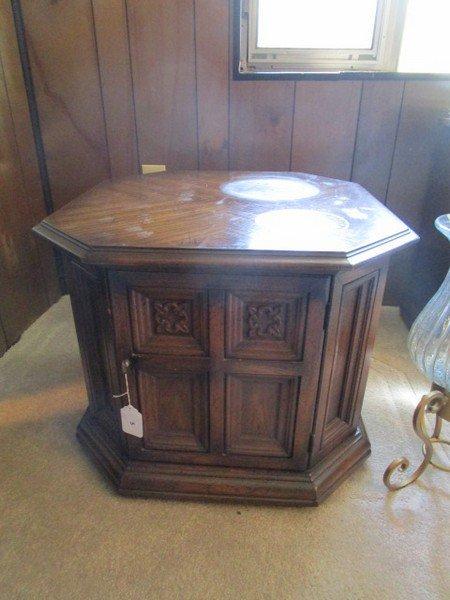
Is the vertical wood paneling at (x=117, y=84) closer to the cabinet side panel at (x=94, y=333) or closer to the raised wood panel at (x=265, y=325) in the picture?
the cabinet side panel at (x=94, y=333)

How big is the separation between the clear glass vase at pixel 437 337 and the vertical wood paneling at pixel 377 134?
2.48 ft

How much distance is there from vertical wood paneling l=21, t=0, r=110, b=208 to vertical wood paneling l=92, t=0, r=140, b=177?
3cm

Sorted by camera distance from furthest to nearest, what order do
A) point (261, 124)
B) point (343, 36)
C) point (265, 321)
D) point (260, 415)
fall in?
point (261, 124), point (343, 36), point (260, 415), point (265, 321)

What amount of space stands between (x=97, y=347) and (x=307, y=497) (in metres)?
0.64

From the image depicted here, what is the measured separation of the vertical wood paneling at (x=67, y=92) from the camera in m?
1.58

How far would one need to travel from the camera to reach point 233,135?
5.60 ft

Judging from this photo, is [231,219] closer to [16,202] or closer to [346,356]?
[346,356]

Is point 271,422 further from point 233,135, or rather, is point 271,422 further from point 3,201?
point 3,201

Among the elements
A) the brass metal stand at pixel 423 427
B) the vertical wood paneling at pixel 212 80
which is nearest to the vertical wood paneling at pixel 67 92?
the vertical wood paneling at pixel 212 80

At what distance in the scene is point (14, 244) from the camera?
170 cm

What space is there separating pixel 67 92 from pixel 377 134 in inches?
48.7

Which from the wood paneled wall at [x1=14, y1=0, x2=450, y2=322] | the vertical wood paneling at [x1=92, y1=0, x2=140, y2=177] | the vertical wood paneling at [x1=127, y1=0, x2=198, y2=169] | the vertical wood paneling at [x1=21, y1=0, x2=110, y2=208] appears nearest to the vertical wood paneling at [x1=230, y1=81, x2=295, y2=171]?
the wood paneled wall at [x1=14, y1=0, x2=450, y2=322]

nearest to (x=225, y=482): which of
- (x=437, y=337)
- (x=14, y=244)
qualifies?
(x=437, y=337)

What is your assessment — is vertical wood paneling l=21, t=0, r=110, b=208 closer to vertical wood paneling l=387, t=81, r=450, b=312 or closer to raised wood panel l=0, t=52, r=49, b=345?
raised wood panel l=0, t=52, r=49, b=345
